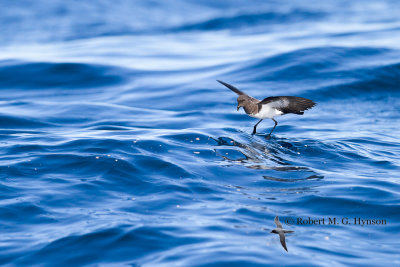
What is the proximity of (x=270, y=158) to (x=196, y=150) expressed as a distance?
1.10 metres

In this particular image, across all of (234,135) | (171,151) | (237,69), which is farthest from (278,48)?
(171,151)

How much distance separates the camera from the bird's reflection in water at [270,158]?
765cm

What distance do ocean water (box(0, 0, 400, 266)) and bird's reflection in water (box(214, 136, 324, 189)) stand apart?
4cm

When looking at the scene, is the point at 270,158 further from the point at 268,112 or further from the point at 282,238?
the point at 282,238

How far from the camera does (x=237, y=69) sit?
51.6 feet

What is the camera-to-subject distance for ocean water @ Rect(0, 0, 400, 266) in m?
5.59

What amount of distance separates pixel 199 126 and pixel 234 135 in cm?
145

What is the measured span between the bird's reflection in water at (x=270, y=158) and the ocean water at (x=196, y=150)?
0.04 metres

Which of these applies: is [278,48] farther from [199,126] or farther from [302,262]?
[302,262]

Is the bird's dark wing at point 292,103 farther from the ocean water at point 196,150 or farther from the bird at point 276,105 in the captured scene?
the ocean water at point 196,150

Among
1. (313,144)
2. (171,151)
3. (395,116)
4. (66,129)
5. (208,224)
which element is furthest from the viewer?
(395,116)

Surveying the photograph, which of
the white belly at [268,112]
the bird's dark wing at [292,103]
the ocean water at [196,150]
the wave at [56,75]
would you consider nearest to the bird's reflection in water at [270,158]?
the ocean water at [196,150]

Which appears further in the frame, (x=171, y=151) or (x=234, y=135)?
(x=234, y=135)

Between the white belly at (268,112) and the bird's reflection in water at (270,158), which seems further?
the white belly at (268,112)
